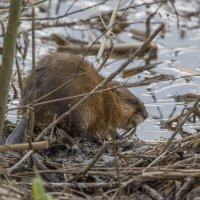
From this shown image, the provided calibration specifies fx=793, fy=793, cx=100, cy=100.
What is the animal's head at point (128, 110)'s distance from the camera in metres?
5.82

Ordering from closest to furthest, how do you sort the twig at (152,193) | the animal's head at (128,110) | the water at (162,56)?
the twig at (152,193) → the animal's head at (128,110) → the water at (162,56)

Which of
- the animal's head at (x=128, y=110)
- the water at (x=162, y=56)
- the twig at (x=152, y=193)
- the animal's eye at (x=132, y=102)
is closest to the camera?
the twig at (x=152, y=193)

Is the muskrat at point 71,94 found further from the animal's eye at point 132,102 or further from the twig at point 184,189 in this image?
the twig at point 184,189

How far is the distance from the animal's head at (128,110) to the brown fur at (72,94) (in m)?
0.16

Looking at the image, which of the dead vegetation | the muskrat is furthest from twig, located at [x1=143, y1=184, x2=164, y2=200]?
the muskrat

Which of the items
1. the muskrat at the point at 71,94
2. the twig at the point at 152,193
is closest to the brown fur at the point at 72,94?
the muskrat at the point at 71,94

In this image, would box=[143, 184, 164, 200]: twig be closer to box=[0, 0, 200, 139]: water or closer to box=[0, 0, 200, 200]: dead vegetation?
box=[0, 0, 200, 200]: dead vegetation

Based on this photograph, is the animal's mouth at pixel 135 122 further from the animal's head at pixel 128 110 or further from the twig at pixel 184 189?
the twig at pixel 184 189

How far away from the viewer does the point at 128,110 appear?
5855 millimetres

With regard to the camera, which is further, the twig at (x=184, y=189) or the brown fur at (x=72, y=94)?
the brown fur at (x=72, y=94)

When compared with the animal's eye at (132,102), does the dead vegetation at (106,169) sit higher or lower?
lower

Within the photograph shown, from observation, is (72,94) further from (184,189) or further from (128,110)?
(184,189)

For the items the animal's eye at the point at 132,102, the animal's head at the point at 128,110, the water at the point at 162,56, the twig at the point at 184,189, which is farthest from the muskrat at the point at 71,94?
the twig at the point at 184,189

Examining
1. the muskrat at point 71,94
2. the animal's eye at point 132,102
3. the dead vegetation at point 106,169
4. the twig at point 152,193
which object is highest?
the muskrat at point 71,94
